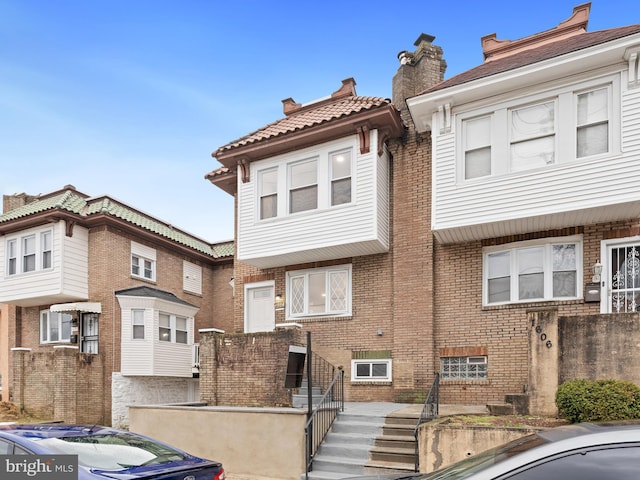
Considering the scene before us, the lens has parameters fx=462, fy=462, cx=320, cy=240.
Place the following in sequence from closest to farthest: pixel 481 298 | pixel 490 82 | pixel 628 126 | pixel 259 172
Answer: pixel 628 126
pixel 490 82
pixel 481 298
pixel 259 172

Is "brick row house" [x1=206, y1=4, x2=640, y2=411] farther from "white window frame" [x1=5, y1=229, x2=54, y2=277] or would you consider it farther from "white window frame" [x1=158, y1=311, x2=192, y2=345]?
"white window frame" [x1=5, y1=229, x2=54, y2=277]

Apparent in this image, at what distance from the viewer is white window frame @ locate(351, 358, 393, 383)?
11.3 meters

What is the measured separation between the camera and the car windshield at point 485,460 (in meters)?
2.59

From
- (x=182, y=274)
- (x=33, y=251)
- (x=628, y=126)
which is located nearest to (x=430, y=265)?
(x=628, y=126)

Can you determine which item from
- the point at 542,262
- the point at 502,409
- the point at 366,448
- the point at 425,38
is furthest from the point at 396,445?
the point at 425,38

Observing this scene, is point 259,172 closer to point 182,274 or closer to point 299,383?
point 299,383

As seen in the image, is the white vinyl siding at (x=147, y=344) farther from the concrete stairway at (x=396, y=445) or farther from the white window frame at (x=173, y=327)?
the concrete stairway at (x=396, y=445)

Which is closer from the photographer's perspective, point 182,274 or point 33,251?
point 33,251

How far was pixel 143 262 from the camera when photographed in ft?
65.3

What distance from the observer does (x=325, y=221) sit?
11664mm

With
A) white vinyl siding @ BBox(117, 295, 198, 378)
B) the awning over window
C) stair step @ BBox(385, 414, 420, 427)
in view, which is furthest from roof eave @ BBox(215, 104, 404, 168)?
the awning over window

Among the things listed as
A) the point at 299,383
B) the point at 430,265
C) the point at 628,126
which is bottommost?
the point at 299,383

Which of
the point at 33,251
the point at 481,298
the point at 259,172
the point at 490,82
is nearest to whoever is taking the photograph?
the point at 490,82

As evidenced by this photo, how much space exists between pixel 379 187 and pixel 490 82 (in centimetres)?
340
